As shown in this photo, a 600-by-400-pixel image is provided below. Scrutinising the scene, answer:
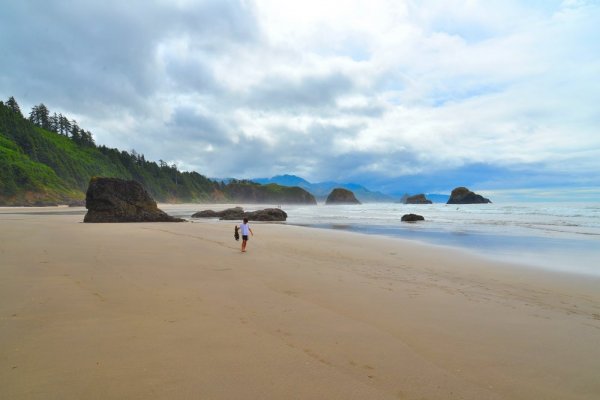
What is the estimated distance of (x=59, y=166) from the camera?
8694 centimetres

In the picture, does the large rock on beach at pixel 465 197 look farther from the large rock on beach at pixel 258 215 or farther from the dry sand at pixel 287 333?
the dry sand at pixel 287 333

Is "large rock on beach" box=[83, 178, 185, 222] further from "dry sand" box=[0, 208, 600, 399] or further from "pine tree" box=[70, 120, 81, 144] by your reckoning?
"pine tree" box=[70, 120, 81, 144]

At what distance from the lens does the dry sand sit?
11.3 feet

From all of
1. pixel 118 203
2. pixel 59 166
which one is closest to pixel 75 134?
pixel 59 166

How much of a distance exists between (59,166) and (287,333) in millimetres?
103232

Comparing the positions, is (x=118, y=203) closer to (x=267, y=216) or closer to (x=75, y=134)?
(x=267, y=216)

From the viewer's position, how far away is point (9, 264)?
8.85 meters

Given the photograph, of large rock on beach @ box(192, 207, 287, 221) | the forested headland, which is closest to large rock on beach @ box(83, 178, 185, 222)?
large rock on beach @ box(192, 207, 287, 221)

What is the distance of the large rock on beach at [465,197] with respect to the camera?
117250mm

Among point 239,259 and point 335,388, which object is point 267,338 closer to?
point 335,388

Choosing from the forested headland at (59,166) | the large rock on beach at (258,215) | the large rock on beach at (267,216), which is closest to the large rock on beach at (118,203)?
the large rock on beach at (258,215)

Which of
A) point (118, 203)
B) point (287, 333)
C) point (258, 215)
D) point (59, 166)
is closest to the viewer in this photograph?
point (287, 333)

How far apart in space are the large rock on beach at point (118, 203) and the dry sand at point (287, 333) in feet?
61.4

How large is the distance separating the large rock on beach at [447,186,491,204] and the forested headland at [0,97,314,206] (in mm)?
106423
